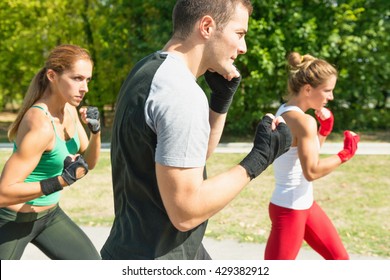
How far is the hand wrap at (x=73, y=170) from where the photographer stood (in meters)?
2.96

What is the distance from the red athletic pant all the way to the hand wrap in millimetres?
1203

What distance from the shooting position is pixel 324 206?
6.90 metres

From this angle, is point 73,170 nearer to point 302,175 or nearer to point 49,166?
point 49,166

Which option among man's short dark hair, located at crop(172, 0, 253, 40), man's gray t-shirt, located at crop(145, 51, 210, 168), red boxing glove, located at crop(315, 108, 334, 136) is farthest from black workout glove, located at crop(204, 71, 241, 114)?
red boxing glove, located at crop(315, 108, 334, 136)

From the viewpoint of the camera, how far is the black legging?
3.04 meters

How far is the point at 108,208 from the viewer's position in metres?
6.84

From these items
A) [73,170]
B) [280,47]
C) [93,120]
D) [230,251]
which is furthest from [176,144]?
[280,47]

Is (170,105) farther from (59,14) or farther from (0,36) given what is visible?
(0,36)

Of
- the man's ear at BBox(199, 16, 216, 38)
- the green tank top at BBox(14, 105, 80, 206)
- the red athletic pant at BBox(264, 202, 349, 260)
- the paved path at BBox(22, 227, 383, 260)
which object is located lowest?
the paved path at BBox(22, 227, 383, 260)

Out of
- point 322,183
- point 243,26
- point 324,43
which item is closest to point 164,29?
point 324,43

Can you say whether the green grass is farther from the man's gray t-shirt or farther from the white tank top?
the man's gray t-shirt

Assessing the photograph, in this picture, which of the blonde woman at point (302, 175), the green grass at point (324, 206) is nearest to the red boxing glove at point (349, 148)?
the blonde woman at point (302, 175)

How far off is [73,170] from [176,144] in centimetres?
145

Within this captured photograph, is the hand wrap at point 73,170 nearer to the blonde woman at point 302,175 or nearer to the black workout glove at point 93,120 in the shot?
the black workout glove at point 93,120
